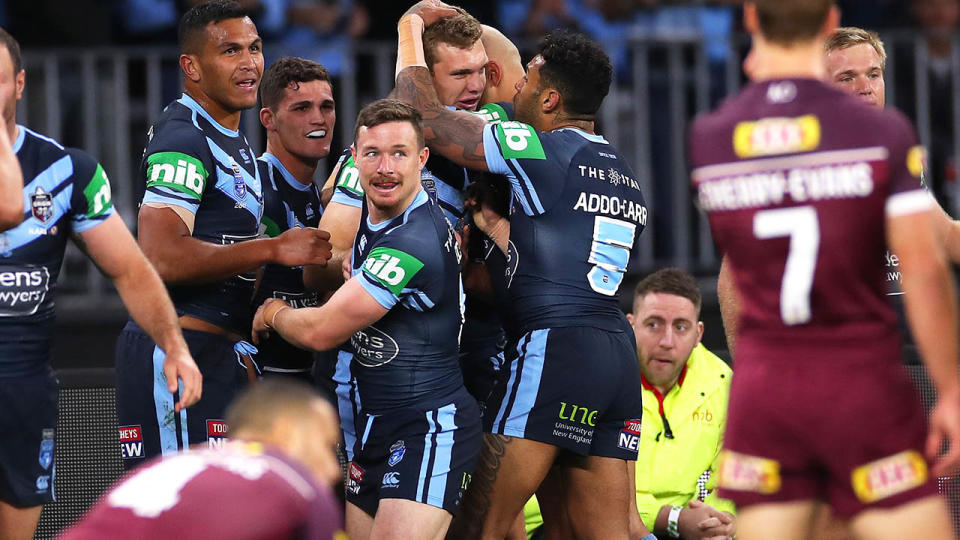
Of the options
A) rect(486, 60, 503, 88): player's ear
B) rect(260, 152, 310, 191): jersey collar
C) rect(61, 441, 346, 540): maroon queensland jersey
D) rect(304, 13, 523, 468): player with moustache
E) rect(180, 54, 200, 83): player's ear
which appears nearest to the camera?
rect(61, 441, 346, 540): maroon queensland jersey

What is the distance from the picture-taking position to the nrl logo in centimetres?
445

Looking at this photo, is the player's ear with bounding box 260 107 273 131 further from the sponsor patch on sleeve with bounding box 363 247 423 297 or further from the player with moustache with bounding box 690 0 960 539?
the player with moustache with bounding box 690 0 960 539

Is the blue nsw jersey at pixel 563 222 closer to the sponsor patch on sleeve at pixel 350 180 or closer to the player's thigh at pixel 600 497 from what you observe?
the player's thigh at pixel 600 497

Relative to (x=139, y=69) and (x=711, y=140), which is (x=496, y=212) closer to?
(x=711, y=140)

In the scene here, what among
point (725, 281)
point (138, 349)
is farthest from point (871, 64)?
point (138, 349)

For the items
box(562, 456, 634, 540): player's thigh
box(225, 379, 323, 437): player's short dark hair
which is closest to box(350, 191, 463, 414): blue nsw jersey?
box(562, 456, 634, 540): player's thigh

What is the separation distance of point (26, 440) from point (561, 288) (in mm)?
2020

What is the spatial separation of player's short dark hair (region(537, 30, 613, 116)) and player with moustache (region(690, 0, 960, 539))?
1.71 meters

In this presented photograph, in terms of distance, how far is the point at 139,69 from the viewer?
9234mm

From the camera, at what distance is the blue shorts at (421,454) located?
5.00 metres

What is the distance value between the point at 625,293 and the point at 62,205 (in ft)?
16.5

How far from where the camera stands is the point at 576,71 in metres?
5.34

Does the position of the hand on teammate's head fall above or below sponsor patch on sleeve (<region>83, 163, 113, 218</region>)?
above

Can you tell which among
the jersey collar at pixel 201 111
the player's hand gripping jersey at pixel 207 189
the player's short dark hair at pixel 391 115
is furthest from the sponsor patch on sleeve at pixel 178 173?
the player's short dark hair at pixel 391 115
